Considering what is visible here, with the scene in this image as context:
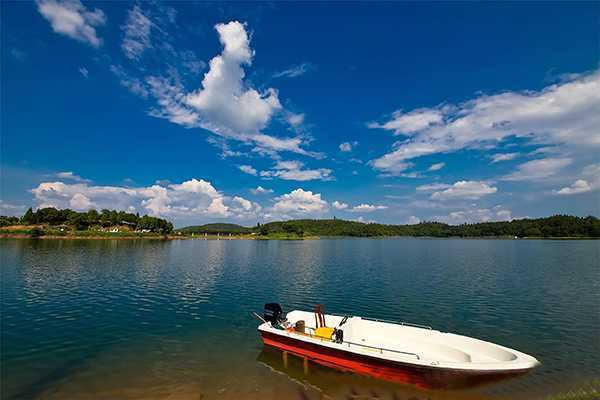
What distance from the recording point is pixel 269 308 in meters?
19.2

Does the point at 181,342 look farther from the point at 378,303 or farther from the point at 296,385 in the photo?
the point at 378,303

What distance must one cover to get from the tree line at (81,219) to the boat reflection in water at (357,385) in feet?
575

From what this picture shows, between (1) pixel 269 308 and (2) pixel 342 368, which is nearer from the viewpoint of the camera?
(2) pixel 342 368

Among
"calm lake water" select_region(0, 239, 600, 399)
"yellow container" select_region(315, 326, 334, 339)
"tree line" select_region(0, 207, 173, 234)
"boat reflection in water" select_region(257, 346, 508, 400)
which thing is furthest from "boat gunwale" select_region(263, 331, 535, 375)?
"tree line" select_region(0, 207, 173, 234)

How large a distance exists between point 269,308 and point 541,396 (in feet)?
47.1

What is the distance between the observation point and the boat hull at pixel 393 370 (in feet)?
42.0

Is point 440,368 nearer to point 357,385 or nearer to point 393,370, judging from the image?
point 393,370

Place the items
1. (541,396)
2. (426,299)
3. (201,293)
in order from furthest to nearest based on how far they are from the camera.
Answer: (201,293) < (426,299) < (541,396)

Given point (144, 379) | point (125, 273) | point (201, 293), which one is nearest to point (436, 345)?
point (144, 379)

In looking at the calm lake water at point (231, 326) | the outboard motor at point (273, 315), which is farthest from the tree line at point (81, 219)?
the outboard motor at point (273, 315)

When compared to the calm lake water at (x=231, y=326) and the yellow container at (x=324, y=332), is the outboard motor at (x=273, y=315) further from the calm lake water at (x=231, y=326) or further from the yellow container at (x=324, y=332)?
the yellow container at (x=324, y=332)

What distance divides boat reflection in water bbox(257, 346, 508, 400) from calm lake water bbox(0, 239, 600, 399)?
0.26ft

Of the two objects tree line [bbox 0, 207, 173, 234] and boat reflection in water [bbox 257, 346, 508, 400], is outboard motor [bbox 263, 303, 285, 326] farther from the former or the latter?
tree line [bbox 0, 207, 173, 234]

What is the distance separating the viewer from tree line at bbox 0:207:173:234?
14712 cm
